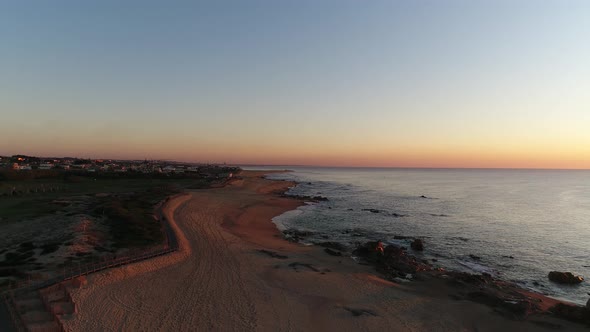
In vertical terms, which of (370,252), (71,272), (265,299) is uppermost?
(71,272)

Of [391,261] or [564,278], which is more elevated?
[391,261]

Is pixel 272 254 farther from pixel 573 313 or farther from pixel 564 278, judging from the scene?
pixel 564 278

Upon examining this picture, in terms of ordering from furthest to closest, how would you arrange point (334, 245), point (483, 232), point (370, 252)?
point (483, 232) → point (334, 245) → point (370, 252)

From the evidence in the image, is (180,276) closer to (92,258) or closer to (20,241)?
(92,258)

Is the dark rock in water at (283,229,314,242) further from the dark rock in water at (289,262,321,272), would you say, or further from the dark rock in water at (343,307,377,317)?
the dark rock in water at (343,307,377,317)

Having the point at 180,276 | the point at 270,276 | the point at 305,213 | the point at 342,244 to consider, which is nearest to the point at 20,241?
the point at 180,276

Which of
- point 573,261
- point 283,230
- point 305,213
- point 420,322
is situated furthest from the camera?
point 305,213

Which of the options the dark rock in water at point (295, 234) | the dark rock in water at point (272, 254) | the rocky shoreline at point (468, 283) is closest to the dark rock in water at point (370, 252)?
the rocky shoreline at point (468, 283)

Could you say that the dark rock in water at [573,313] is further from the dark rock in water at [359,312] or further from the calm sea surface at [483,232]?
the dark rock in water at [359,312]

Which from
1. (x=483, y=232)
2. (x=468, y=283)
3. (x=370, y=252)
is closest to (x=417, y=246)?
(x=370, y=252)
